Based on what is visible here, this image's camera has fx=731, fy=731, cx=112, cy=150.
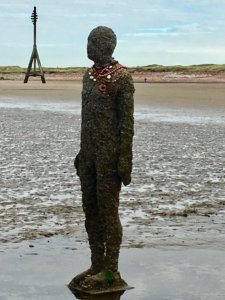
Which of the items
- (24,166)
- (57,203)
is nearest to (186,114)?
(24,166)

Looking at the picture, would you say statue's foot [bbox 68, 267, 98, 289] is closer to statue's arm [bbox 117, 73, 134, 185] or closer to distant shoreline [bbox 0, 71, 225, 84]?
statue's arm [bbox 117, 73, 134, 185]

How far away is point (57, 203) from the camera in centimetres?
1136

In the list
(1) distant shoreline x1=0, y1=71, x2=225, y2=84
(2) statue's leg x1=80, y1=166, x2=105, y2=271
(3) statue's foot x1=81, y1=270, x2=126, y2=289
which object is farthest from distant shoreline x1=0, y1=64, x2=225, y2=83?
(3) statue's foot x1=81, y1=270, x2=126, y2=289

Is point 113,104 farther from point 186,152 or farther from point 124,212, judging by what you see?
point 186,152

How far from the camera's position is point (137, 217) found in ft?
34.2

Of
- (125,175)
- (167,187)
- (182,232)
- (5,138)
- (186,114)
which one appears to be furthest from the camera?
(186,114)

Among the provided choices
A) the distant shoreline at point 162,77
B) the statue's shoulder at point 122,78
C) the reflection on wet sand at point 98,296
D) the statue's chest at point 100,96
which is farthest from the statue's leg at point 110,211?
the distant shoreline at point 162,77

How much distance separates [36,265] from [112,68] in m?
2.27

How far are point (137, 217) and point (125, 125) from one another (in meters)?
3.64

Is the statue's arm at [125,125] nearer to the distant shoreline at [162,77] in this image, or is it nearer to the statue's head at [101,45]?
the statue's head at [101,45]

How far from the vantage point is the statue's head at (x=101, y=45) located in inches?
279

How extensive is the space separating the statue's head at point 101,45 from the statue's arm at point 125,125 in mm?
301

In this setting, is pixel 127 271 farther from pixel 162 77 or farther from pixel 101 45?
pixel 162 77

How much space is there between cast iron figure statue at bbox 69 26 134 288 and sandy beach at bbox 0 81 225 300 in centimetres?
38
